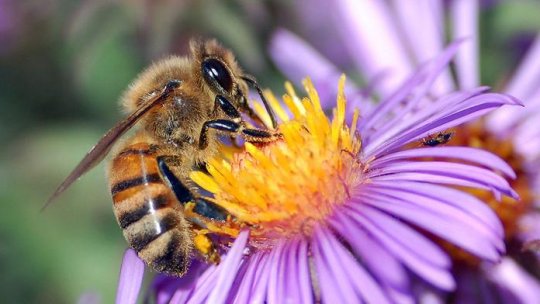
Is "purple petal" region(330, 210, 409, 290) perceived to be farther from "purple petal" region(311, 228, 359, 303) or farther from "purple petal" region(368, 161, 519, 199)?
"purple petal" region(368, 161, 519, 199)

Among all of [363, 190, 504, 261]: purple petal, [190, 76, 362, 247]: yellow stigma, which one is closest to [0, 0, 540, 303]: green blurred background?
[190, 76, 362, 247]: yellow stigma

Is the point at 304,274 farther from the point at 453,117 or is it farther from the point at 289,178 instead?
the point at 453,117

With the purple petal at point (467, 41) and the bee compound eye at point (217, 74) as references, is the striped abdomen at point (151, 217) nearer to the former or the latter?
the bee compound eye at point (217, 74)

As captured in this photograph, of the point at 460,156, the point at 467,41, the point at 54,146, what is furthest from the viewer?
the point at 54,146

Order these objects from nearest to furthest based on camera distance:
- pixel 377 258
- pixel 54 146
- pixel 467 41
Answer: pixel 377 258 < pixel 467 41 < pixel 54 146

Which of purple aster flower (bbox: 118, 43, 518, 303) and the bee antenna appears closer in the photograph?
purple aster flower (bbox: 118, 43, 518, 303)

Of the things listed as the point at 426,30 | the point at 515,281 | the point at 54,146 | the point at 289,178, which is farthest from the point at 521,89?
the point at 54,146

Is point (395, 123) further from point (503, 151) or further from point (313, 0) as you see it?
point (313, 0)
